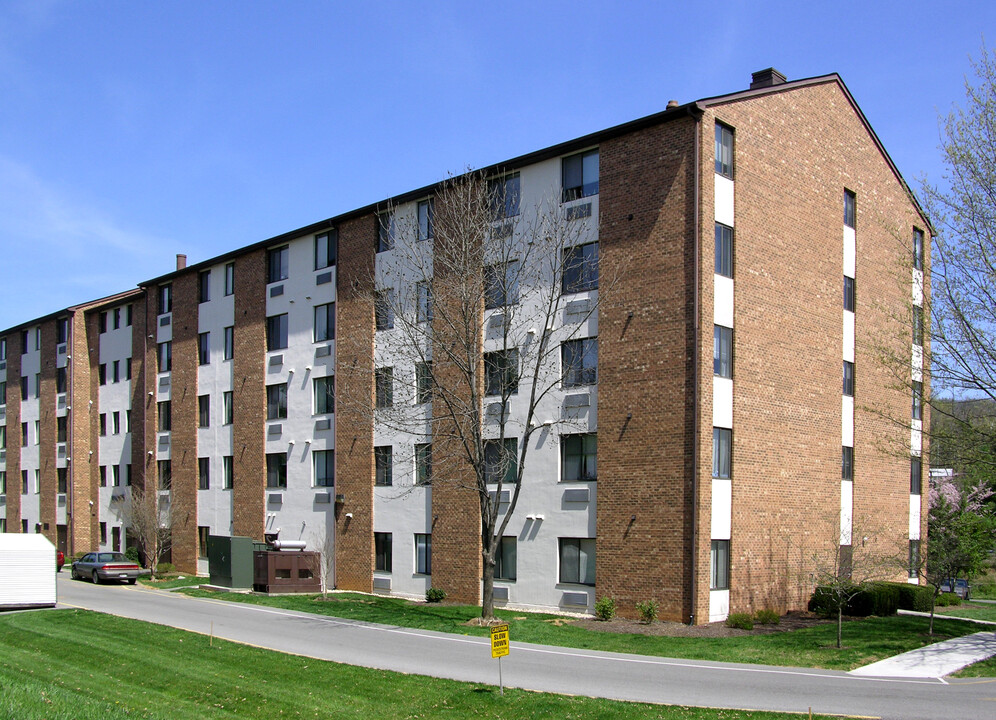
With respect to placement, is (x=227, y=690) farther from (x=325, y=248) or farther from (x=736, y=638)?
(x=325, y=248)

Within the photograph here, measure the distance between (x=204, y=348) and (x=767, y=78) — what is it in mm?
26865

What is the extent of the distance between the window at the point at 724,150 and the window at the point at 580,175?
3.47m

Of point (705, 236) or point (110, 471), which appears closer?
point (705, 236)

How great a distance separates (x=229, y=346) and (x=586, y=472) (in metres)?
20.6

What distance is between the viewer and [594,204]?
2581 centimetres

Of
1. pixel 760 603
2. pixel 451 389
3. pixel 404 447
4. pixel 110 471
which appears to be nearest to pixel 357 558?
pixel 404 447

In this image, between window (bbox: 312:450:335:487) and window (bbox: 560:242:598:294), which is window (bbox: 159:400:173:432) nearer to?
window (bbox: 312:450:335:487)

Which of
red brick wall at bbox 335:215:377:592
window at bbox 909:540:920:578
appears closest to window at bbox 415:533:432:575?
red brick wall at bbox 335:215:377:592

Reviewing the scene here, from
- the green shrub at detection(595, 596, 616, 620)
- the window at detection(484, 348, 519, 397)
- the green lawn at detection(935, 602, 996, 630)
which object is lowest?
the green lawn at detection(935, 602, 996, 630)

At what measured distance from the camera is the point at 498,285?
2569 centimetres

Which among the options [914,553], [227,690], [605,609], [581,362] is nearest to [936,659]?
[605,609]

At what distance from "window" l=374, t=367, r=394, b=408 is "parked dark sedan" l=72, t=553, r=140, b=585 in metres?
14.5

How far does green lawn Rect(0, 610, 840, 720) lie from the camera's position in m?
12.9

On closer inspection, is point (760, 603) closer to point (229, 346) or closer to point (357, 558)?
point (357, 558)
